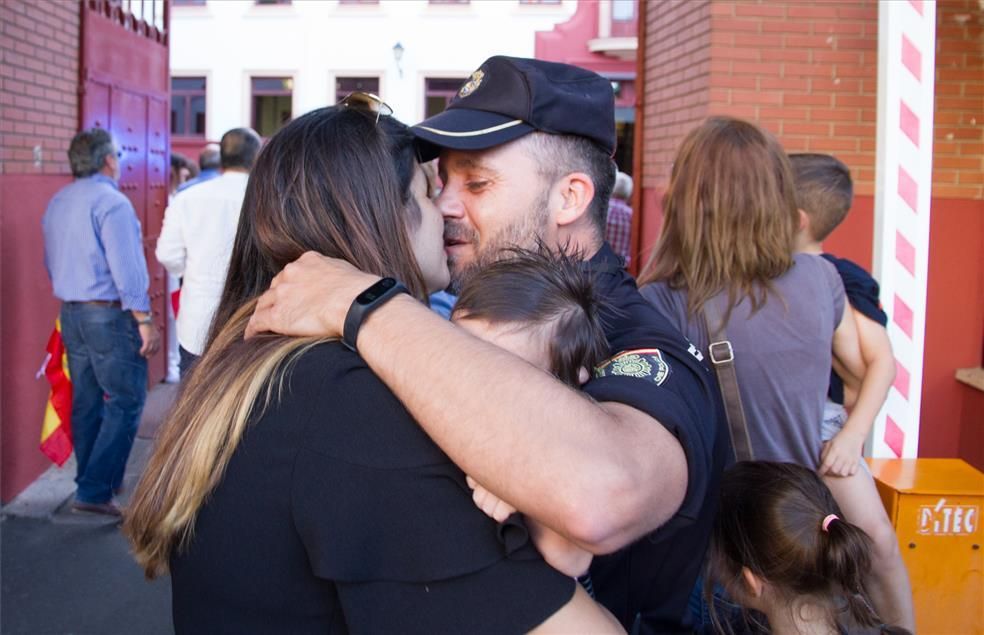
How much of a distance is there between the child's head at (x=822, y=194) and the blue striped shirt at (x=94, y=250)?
12.2ft

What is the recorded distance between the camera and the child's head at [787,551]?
215 centimetres

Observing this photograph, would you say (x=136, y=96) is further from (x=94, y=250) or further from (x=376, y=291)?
Result: (x=376, y=291)

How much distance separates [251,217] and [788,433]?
1904mm

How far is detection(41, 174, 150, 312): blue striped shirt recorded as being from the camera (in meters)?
5.69

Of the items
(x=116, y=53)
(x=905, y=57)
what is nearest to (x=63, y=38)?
(x=116, y=53)

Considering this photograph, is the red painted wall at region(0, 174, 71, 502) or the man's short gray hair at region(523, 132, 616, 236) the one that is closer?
the man's short gray hair at region(523, 132, 616, 236)

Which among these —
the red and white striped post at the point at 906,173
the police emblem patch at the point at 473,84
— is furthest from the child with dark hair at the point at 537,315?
the red and white striped post at the point at 906,173

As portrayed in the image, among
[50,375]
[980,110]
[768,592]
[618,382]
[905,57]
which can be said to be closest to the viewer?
[618,382]

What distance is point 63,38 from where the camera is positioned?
22.1ft

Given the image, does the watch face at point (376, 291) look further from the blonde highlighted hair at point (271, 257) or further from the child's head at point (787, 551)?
the child's head at point (787, 551)

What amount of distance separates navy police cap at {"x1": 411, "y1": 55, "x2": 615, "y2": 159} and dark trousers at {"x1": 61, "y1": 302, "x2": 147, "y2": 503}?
427cm

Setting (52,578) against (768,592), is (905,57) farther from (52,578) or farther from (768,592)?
(52,578)

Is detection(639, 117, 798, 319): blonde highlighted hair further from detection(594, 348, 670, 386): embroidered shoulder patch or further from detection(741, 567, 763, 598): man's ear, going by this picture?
detection(594, 348, 670, 386): embroidered shoulder patch

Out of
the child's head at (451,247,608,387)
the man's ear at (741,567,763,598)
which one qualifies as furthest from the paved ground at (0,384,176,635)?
the child's head at (451,247,608,387)
